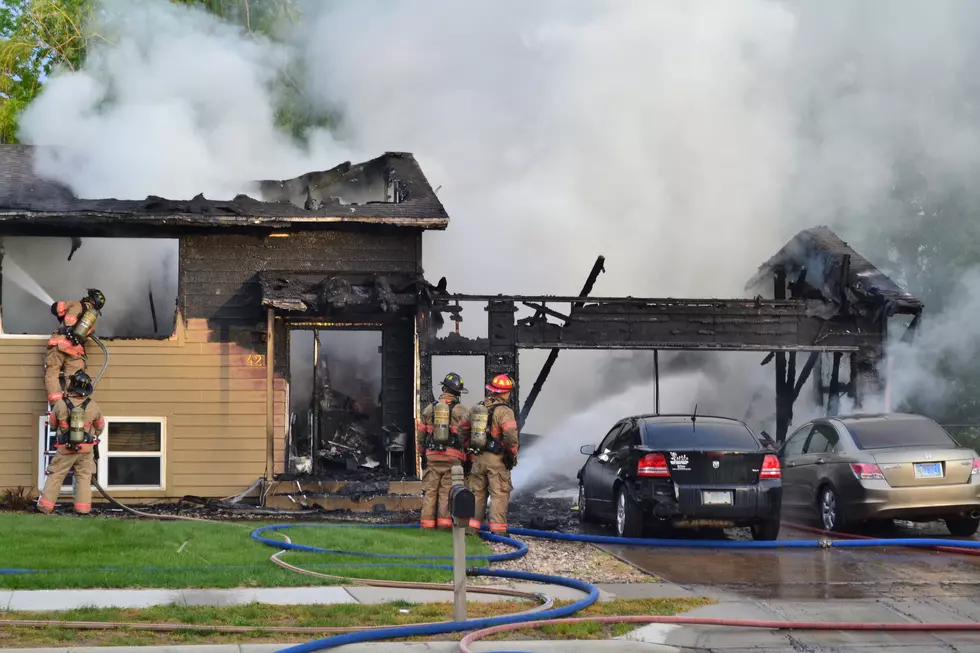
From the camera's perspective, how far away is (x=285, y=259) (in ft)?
57.8

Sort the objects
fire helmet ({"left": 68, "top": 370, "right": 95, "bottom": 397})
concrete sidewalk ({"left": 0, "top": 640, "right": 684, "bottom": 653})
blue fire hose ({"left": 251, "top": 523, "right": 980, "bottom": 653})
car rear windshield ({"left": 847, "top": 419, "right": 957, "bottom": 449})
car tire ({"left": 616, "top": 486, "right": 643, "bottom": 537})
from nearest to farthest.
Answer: concrete sidewalk ({"left": 0, "top": 640, "right": 684, "bottom": 653}) → blue fire hose ({"left": 251, "top": 523, "right": 980, "bottom": 653}) → car tire ({"left": 616, "top": 486, "right": 643, "bottom": 537}) → car rear windshield ({"left": 847, "top": 419, "right": 957, "bottom": 449}) → fire helmet ({"left": 68, "top": 370, "right": 95, "bottom": 397})

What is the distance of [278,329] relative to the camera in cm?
1783

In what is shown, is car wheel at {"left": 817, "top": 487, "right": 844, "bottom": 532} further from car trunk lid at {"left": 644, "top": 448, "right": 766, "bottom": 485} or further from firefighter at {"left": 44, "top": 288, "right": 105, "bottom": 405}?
firefighter at {"left": 44, "top": 288, "right": 105, "bottom": 405}

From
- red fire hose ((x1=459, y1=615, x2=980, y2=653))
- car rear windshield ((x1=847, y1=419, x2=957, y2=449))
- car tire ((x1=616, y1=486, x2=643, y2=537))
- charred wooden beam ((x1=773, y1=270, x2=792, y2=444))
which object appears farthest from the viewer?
charred wooden beam ((x1=773, y1=270, x2=792, y2=444))

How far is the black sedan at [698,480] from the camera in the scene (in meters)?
13.0

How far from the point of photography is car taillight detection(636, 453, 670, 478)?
42.9ft

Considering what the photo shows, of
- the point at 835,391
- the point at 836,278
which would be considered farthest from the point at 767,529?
the point at 835,391

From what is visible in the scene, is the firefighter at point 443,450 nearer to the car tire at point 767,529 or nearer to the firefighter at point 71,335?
the car tire at point 767,529

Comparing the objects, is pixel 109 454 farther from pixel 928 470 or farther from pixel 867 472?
pixel 928 470

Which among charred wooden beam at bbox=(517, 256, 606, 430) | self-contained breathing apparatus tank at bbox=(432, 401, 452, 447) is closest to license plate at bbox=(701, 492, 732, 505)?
self-contained breathing apparatus tank at bbox=(432, 401, 452, 447)

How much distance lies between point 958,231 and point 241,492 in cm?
2759

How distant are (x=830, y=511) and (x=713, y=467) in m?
2.09

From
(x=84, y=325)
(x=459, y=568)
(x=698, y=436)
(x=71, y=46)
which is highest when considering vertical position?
(x=71, y=46)

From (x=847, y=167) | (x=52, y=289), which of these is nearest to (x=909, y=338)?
(x=847, y=167)
